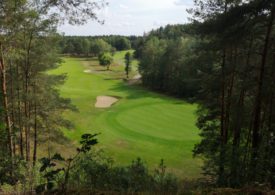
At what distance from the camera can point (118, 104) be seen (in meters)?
41.3

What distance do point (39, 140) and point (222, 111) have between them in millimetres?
12108

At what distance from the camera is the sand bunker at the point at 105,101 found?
4067cm

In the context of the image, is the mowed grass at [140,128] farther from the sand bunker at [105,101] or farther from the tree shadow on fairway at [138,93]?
the sand bunker at [105,101]

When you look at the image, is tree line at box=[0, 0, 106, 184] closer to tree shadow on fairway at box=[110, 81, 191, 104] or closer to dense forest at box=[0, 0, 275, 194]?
dense forest at box=[0, 0, 275, 194]

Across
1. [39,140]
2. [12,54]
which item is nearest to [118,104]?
[39,140]

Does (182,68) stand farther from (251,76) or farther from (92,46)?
(92,46)

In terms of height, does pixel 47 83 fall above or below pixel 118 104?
above

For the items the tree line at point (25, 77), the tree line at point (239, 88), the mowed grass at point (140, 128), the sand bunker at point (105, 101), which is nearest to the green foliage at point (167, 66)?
the mowed grass at point (140, 128)

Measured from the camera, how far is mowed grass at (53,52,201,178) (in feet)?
75.3

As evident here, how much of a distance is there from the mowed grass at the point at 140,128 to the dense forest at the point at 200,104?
4.70 meters

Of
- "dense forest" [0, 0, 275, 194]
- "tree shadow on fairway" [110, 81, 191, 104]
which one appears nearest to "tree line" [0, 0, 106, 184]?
"dense forest" [0, 0, 275, 194]

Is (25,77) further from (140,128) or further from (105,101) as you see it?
(105,101)

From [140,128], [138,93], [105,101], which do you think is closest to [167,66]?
[138,93]

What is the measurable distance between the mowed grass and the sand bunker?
731 mm
